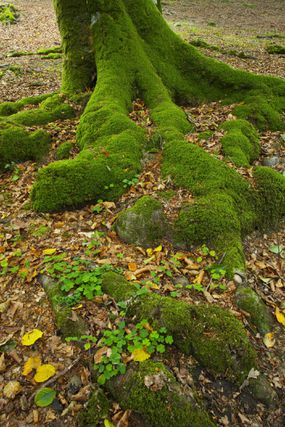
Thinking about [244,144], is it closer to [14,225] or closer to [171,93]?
[171,93]

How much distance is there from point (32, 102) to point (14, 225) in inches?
173

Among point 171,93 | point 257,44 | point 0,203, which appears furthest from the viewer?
point 257,44

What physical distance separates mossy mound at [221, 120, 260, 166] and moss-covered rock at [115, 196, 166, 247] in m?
1.94

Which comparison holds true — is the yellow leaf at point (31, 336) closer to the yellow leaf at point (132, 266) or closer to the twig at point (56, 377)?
the twig at point (56, 377)

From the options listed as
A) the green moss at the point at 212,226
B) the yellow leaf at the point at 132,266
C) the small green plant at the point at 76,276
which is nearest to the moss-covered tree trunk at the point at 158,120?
the green moss at the point at 212,226

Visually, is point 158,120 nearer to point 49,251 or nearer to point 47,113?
point 47,113

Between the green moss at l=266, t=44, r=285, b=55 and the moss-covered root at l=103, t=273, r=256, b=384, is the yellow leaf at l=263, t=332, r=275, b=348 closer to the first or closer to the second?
the moss-covered root at l=103, t=273, r=256, b=384

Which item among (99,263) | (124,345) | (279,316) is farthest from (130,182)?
(279,316)

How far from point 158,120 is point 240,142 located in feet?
5.30

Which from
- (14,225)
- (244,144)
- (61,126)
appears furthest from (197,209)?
(61,126)

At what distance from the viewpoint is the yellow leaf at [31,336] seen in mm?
3370

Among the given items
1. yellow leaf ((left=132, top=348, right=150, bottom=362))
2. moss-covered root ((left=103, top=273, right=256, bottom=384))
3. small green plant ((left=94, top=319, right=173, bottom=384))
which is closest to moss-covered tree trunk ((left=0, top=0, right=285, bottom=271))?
moss-covered root ((left=103, top=273, right=256, bottom=384))

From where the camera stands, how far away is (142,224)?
461cm

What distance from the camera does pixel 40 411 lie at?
114 inches
